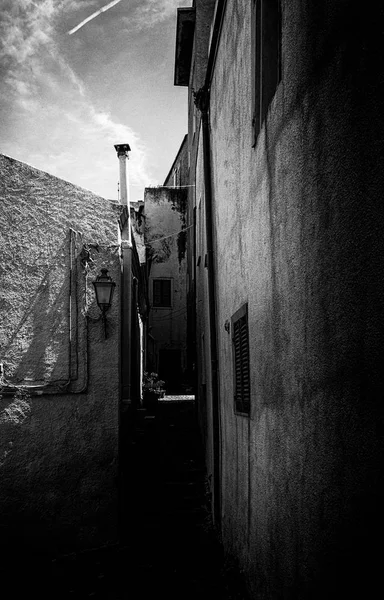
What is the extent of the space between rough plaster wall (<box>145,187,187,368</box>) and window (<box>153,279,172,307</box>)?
230mm

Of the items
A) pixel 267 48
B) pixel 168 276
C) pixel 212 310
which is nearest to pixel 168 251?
pixel 168 276

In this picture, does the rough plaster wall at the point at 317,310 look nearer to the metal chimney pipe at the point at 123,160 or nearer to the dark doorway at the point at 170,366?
the metal chimney pipe at the point at 123,160

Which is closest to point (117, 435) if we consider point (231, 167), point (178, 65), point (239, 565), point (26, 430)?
point (26, 430)

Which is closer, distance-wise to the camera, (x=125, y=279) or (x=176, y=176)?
(x=125, y=279)

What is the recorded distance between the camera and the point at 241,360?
16.6 feet

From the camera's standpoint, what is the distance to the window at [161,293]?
28.4 meters

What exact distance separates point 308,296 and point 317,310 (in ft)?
0.54

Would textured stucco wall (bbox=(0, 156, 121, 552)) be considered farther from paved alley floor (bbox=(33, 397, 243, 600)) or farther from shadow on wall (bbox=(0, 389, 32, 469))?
paved alley floor (bbox=(33, 397, 243, 600))

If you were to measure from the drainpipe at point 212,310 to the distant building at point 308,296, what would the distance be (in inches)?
69.4

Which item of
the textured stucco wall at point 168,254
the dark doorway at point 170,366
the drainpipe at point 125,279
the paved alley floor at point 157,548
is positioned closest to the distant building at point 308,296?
the paved alley floor at point 157,548

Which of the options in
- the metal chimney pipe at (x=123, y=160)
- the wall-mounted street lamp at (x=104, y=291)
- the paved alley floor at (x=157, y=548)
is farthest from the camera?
the metal chimney pipe at (x=123, y=160)

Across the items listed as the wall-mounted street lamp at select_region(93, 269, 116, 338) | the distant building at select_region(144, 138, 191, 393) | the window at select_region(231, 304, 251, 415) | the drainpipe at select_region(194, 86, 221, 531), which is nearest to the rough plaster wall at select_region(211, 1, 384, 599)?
the window at select_region(231, 304, 251, 415)

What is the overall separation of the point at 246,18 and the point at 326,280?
3.23 meters

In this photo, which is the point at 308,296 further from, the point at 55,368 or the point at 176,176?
the point at 176,176
